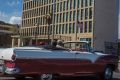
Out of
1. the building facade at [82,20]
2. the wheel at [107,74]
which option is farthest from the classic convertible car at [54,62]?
the building facade at [82,20]

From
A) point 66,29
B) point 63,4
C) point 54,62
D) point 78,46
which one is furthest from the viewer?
point 63,4

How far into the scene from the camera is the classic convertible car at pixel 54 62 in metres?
12.0

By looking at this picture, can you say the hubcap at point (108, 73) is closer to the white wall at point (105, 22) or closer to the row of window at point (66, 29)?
the row of window at point (66, 29)

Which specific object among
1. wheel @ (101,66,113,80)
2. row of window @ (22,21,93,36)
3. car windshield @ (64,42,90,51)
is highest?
row of window @ (22,21,93,36)

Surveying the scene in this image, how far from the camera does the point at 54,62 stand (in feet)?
42.7

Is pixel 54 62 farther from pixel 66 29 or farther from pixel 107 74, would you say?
pixel 66 29

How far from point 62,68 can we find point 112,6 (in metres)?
85.3

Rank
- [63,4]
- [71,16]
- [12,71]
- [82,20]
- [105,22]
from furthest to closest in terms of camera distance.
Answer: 1. [63,4]
2. [71,16]
3. [82,20]
4. [105,22]
5. [12,71]

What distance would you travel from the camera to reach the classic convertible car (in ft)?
39.3

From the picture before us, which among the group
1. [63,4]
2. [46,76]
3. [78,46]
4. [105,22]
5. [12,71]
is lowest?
[46,76]

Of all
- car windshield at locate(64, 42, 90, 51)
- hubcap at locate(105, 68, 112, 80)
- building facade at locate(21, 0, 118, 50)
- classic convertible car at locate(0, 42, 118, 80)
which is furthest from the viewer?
building facade at locate(21, 0, 118, 50)

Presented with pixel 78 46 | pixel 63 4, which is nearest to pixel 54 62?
pixel 78 46

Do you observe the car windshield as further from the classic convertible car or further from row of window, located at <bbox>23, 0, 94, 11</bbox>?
row of window, located at <bbox>23, 0, 94, 11</bbox>

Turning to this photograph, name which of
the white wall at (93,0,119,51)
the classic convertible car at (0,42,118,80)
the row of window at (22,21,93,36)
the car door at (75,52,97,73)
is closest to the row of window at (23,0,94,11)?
the white wall at (93,0,119,51)
